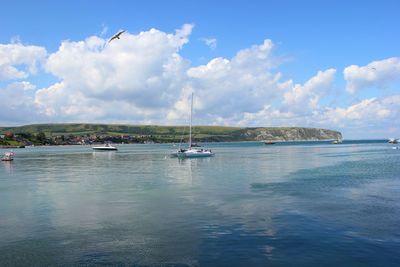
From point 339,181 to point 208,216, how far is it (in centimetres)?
2847

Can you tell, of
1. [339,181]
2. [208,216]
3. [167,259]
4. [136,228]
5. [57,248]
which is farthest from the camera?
[339,181]

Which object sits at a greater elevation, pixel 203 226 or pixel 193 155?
pixel 203 226

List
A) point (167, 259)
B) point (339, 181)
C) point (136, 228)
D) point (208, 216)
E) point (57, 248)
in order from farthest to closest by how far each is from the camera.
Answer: point (339, 181) → point (208, 216) → point (136, 228) → point (57, 248) → point (167, 259)

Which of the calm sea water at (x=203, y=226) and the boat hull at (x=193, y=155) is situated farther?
the boat hull at (x=193, y=155)

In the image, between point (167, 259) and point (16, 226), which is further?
point (16, 226)

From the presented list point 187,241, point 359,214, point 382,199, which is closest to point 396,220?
point 359,214

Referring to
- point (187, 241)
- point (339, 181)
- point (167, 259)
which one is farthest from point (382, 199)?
point (167, 259)

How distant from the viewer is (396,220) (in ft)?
91.4

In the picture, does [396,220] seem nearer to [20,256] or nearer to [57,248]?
[57,248]

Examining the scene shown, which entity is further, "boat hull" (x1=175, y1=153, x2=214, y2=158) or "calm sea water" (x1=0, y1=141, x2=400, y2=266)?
"boat hull" (x1=175, y1=153, x2=214, y2=158)

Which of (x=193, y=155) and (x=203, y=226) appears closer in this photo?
(x=203, y=226)

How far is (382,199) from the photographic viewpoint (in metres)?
36.8

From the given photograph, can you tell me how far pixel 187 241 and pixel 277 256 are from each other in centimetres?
551

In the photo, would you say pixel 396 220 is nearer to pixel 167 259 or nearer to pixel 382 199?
pixel 382 199
